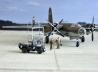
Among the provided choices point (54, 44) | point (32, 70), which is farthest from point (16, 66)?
point (54, 44)

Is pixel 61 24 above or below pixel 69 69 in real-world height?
above

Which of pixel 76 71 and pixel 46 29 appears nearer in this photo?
pixel 76 71

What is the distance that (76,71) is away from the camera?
58.2 feet

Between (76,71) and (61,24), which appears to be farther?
(61,24)

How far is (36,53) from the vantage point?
28500 millimetres

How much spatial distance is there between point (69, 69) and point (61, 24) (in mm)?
26704

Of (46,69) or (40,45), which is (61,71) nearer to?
(46,69)

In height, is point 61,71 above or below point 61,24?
below

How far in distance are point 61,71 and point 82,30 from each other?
22.7 metres

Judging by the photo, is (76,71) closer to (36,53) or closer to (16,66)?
(16,66)

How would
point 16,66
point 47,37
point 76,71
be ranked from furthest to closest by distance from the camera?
point 47,37
point 16,66
point 76,71

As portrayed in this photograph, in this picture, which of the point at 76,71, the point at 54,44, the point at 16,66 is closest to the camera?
the point at 76,71

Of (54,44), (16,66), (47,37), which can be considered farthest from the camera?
(47,37)

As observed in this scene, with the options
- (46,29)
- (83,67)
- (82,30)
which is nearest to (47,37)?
(46,29)
